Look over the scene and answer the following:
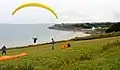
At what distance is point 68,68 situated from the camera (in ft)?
80.0

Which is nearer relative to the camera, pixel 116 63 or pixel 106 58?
pixel 116 63

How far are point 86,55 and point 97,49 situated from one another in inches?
159

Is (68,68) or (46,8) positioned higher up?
(46,8)

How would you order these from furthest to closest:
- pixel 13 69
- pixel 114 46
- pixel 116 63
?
pixel 114 46 → pixel 116 63 → pixel 13 69

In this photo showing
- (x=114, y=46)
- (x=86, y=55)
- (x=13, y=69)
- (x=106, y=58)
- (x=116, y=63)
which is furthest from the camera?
(x=114, y=46)

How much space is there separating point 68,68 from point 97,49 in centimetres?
978

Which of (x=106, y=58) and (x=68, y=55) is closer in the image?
(x=106, y=58)

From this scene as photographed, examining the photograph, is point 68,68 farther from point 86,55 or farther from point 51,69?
point 86,55

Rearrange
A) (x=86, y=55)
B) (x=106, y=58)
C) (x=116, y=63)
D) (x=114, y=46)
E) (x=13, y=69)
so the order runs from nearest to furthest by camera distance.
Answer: (x=13, y=69) < (x=116, y=63) < (x=106, y=58) < (x=86, y=55) < (x=114, y=46)

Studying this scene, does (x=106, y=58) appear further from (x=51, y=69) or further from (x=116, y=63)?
(x=51, y=69)

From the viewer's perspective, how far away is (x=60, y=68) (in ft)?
82.0

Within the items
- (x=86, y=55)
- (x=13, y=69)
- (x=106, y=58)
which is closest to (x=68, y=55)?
(x=86, y=55)

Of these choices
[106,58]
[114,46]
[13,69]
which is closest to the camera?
[13,69]

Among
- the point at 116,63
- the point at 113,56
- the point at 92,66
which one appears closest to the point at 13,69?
the point at 92,66
